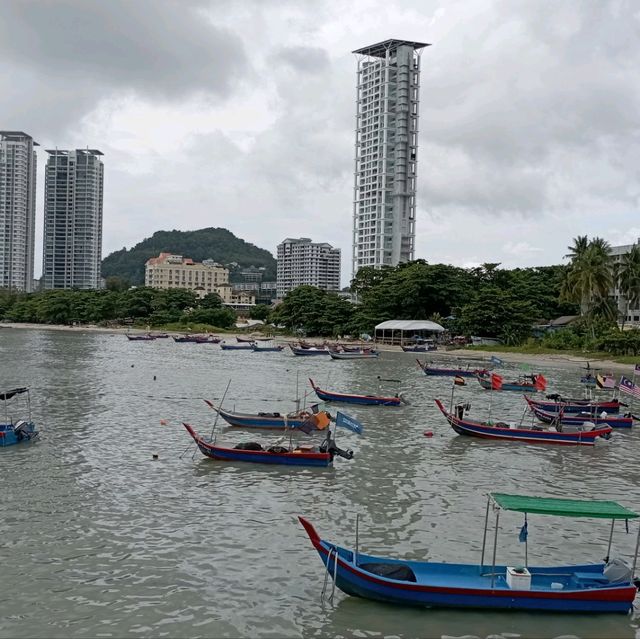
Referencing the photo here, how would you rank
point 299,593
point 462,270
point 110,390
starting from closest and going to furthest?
1. point 299,593
2. point 110,390
3. point 462,270

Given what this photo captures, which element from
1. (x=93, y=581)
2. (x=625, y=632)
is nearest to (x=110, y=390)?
(x=93, y=581)

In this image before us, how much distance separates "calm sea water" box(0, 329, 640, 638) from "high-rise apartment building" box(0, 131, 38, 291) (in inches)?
6711

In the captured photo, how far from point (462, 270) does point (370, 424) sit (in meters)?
65.8

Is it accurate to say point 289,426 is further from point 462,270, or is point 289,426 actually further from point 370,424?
point 462,270

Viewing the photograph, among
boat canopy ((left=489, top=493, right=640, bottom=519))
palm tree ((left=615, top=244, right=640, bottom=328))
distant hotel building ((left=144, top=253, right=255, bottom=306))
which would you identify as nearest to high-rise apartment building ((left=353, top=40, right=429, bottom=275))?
distant hotel building ((left=144, top=253, right=255, bottom=306))

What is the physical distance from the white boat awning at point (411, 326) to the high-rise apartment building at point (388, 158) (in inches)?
2343

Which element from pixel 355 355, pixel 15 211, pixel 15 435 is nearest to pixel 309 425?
pixel 15 435

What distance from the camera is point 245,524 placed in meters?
15.3

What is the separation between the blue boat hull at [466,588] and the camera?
1107 cm

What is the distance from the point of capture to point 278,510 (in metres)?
16.4

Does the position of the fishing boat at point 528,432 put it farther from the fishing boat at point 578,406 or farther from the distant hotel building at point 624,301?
the distant hotel building at point 624,301

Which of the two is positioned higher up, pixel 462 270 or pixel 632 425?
pixel 462 270

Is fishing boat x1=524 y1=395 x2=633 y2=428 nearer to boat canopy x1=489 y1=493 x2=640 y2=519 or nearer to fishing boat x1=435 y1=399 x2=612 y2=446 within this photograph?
Answer: fishing boat x1=435 y1=399 x2=612 y2=446

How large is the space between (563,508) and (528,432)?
14.2 meters
